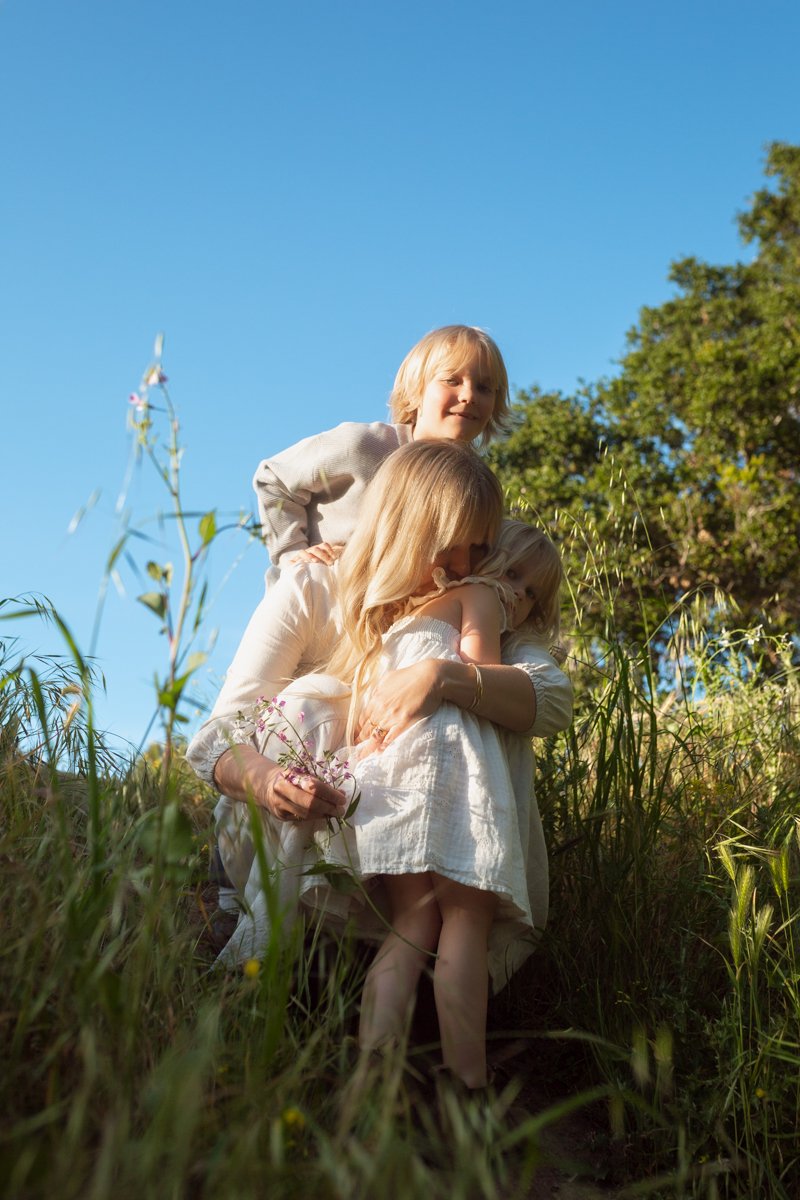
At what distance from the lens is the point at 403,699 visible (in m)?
2.26

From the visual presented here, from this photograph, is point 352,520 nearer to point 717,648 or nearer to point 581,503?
point 717,648

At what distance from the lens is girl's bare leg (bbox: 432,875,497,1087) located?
1960 mm

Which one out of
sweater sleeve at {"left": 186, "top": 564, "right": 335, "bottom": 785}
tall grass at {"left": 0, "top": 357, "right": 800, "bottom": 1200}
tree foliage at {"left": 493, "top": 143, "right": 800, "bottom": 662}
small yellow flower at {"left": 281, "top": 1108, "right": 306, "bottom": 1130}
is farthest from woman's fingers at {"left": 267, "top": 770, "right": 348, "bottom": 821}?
tree foliage at {"left": 493, "top": 143, "right": 800, "bottom": 662}

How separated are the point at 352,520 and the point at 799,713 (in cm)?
229

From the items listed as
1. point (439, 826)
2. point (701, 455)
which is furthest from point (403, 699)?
point (701, 455)

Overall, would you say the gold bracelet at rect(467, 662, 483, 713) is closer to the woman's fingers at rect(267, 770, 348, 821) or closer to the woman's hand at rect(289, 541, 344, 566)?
the woman's fingers at rect(267, 770, 348, 821)

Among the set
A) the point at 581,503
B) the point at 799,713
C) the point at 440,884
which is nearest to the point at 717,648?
the point at 799,713

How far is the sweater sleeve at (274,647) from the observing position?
2.48 metres

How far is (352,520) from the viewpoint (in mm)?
3346

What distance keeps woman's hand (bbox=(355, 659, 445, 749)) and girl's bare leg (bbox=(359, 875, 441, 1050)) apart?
0.32 meters

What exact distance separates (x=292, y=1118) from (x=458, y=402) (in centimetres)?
225

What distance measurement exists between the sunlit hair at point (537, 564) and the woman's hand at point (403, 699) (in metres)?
0.45

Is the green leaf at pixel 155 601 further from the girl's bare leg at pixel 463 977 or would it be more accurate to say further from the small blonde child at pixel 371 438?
the small blonde child at pixel 371 438

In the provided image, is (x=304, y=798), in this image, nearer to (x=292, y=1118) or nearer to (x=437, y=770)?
(x=437, y=770)
